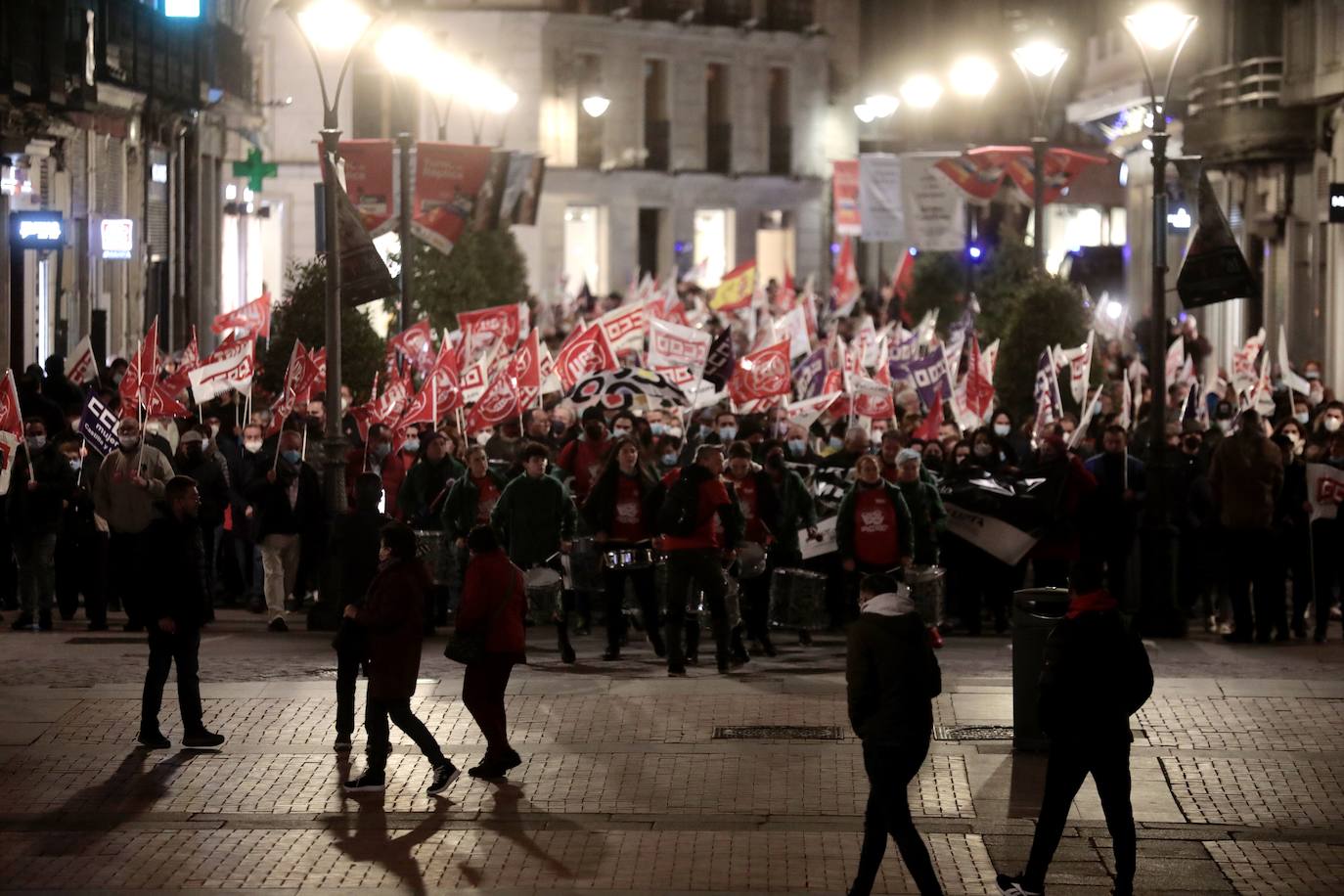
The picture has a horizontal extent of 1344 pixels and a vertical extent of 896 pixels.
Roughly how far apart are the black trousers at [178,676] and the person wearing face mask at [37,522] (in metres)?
5.45

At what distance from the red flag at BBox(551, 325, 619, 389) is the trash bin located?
1200cm

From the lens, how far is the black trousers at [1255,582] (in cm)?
1952

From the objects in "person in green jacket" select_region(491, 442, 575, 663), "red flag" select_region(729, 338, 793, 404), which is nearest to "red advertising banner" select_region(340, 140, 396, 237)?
"red flag" select_region(729, 338, 793, 404)

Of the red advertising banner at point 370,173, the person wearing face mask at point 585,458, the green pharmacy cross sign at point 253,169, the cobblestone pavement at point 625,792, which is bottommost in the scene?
the cobblestone pavement at point 625,792

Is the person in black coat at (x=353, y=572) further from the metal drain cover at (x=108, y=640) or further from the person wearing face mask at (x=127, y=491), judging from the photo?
the metal drain cover at (x=108, y=640)

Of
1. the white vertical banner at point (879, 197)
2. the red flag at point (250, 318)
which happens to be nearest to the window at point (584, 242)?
the white vertical banner at point (879, 197)

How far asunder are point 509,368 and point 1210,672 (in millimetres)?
8137

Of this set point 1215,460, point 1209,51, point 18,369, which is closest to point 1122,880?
point 1215,460

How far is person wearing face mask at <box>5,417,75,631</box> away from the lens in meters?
19.7

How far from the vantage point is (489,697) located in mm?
13797

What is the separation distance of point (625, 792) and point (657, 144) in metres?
53.5

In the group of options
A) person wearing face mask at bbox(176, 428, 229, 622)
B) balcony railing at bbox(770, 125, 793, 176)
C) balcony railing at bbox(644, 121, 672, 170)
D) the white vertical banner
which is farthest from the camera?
balcony railing at bbox(770, 125, 793, 176)

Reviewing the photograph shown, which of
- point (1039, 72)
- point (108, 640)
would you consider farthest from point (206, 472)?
point (1039, 72)

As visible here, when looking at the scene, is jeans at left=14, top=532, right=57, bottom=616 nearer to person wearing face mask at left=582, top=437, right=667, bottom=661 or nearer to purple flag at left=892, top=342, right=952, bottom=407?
person wearing face mask at left=582, top=437, right=667, bottom=661
